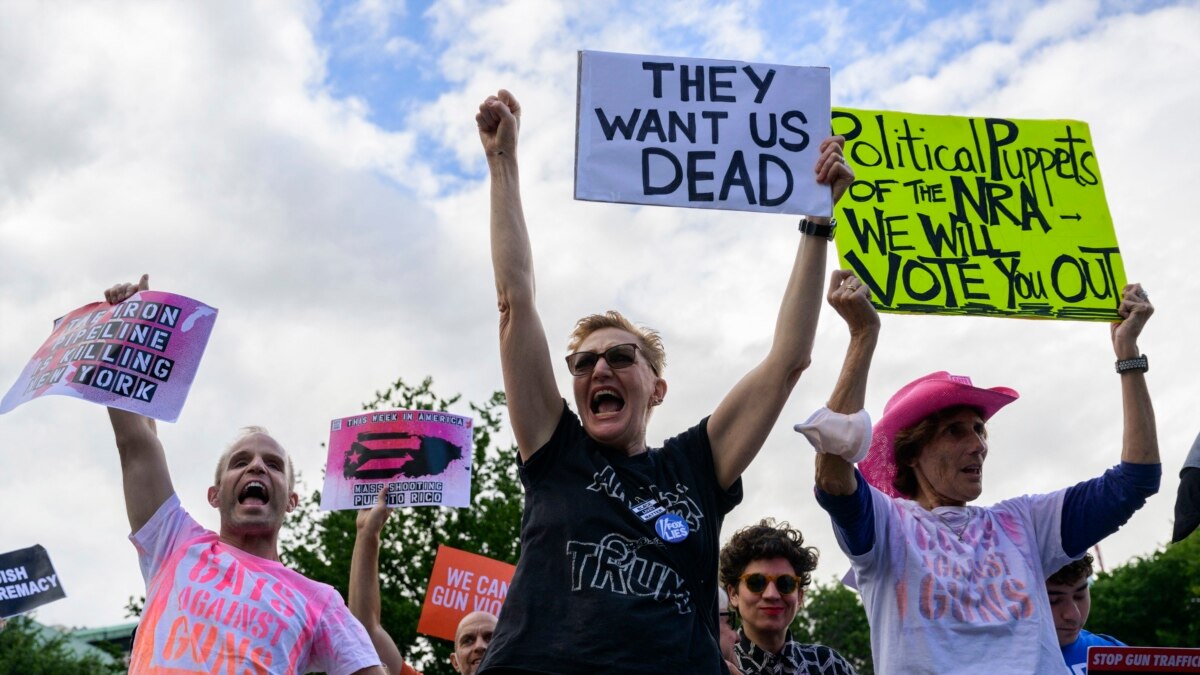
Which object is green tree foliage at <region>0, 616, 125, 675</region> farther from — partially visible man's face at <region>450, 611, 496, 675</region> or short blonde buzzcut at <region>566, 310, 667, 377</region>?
short blonde buzzcut at <region>566, 310, 667, 377</region>

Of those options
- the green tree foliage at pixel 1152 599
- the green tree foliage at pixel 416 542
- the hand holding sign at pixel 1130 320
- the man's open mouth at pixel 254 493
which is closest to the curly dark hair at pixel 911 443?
the hand holding sign at pixel 1130 320

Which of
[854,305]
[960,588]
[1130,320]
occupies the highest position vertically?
[1130,320]

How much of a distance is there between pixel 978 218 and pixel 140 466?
344 centimetres

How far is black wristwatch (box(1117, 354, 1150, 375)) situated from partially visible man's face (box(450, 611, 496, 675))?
3.21 meters

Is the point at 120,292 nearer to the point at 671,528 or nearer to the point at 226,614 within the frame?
the point at 226,614

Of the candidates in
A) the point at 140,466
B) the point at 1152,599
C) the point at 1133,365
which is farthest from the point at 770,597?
the point at 1152,599

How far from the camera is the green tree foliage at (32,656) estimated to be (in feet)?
87.3

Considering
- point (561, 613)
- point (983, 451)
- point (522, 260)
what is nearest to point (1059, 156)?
point (983, 451)

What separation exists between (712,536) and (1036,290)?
7.92 ft

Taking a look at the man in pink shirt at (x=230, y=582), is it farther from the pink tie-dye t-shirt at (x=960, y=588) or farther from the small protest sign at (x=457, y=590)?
the small protest sign at (x=457, y=590)

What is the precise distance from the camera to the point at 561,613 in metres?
2.81

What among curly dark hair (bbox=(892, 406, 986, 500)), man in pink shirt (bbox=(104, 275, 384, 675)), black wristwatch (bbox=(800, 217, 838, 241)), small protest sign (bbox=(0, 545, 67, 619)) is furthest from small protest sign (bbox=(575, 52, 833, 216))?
small protest sign (bbox=(0, 545, 67, 619))

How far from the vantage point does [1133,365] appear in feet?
13.8

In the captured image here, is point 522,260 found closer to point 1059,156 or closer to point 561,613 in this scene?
point 561,613
